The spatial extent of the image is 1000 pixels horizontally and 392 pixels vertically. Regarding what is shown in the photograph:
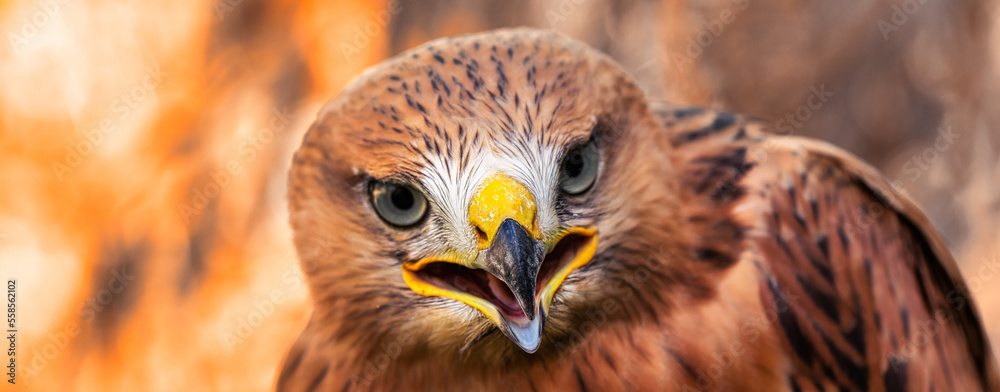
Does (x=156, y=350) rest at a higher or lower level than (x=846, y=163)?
higher

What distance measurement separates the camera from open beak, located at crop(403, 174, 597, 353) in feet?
4.59

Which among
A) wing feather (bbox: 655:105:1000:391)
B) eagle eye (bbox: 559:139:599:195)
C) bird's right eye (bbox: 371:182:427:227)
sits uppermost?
bird's right eye (bbox: 371:182:427:227)

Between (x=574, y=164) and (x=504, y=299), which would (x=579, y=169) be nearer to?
(x=574, y=164)

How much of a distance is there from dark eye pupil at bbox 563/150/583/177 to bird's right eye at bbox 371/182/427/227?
318 millimetres

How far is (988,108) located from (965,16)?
468 mm

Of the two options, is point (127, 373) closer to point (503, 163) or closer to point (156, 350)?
point (156, 350)

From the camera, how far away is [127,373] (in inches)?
155

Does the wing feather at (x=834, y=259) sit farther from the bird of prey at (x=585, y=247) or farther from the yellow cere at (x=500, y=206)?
the yellow cere at (x=500, y=206)

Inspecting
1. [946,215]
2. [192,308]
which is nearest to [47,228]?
[192,308]

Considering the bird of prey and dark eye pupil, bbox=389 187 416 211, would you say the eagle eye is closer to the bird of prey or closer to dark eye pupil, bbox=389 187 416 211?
the bird of prey

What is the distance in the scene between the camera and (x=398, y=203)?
1.62 metres

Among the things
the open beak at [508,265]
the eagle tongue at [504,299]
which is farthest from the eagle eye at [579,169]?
the eagle tongue at [504,299]

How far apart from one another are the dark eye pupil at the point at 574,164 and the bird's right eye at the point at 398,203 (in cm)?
32

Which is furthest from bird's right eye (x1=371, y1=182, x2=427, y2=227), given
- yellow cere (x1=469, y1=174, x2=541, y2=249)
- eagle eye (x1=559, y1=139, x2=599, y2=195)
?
eagle eye (x1=559, y1=139, x2=599, y2=195)
